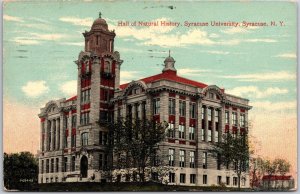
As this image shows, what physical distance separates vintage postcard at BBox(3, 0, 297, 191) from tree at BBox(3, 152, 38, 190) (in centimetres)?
5

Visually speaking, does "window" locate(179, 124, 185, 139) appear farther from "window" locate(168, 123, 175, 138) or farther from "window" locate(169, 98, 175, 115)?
"window" locate(169, 98, 175, 115)

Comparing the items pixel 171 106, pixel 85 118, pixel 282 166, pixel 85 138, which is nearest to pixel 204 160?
pixel 171 106

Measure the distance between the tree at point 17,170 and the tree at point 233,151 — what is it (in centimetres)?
729

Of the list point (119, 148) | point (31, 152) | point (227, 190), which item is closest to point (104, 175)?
point (119, 148)

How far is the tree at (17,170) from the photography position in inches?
1019

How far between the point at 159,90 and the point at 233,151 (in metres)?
3.78

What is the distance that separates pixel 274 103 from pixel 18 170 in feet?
30.7

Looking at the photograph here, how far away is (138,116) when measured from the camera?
28.4 metres

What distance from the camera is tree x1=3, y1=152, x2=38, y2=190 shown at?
25.9 metres

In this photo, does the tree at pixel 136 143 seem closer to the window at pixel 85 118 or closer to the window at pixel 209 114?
the window at pixel 85 118

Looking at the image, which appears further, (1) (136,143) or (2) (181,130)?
(2) (181,130)

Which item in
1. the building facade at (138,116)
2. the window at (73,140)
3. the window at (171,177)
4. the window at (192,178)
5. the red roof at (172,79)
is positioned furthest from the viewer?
the window at (73,140)

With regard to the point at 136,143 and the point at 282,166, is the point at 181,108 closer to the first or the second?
the point at 136,143

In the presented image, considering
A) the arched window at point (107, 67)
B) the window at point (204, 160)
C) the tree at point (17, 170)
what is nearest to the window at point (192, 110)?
the window at point (204, 160)
